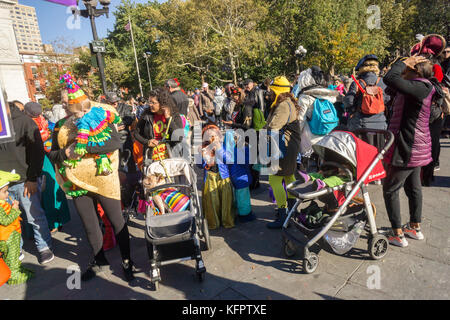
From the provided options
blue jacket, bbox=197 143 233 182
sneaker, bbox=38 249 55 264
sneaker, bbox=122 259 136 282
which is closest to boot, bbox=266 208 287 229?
blue jacket, bbox=197 143 233 182

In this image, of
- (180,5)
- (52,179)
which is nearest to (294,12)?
(180,5)

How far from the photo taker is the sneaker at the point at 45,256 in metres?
3.70

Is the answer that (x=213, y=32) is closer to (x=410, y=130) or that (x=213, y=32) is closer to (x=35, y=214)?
(x=35, y=214)

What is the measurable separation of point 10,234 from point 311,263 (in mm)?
3312

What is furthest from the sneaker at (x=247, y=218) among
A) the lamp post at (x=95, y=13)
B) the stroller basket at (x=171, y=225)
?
the lamp post at (x=95, y=13)

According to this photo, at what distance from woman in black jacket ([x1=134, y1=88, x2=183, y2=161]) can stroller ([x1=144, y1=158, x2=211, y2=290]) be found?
0.37 metres

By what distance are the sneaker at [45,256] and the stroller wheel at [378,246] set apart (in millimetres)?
3885

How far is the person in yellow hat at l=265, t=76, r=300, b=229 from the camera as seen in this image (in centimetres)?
365

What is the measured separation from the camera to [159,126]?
13.7ft

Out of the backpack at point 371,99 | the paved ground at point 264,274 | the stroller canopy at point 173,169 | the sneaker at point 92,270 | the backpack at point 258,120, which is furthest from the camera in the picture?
the backpack at point 258,120

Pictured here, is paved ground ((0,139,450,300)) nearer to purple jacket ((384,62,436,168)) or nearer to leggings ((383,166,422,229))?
leggings ((383,166,422,229))

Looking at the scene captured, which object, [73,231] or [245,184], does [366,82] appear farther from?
[73,231]

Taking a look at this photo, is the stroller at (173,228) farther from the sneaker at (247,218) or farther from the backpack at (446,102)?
the backpack at (446,102)

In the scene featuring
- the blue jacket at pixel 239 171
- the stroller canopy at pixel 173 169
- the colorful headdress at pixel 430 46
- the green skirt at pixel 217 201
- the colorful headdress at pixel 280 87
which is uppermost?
the colorful headdress at pixel 430 46
